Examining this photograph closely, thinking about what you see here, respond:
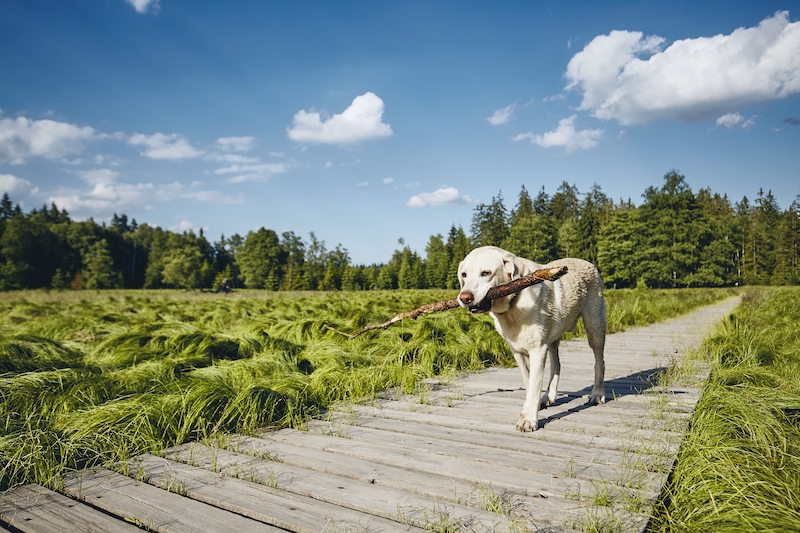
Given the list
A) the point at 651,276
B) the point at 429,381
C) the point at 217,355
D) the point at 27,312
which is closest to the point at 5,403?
the point at 217,355

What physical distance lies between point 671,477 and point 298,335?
6.54 metres

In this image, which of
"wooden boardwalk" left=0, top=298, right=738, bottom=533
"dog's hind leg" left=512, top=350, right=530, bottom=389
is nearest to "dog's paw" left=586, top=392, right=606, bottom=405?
"wooden boardwalk" left=0, top=298, right=738, bottom=533

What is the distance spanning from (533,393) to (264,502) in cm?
218

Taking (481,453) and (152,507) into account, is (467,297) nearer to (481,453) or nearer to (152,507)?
(481,453)

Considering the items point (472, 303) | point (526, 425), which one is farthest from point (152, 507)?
point (526, 425)

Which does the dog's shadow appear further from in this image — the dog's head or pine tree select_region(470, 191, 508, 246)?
pine tree select_region(470, 191, 508, 246)

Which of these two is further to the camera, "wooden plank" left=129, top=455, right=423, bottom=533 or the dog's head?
the dog's head

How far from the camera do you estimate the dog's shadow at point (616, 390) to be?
4.15 meters

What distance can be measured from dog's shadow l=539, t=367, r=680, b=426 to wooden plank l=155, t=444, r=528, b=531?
1.76 m

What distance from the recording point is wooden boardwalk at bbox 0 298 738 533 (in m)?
2.08

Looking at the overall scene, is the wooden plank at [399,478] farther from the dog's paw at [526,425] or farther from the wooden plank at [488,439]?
the dog's paw at [526,425]

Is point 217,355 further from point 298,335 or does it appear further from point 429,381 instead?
point 429,381

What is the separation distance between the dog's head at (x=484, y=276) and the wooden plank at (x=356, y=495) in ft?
4.65

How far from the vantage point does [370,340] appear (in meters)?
7.68
